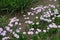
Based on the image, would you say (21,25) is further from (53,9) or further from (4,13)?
(53,9)

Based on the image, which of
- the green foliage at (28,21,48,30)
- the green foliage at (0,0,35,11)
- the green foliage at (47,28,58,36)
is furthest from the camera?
the green foliage at (0,0,35,11)

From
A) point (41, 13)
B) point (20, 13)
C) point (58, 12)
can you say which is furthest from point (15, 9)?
point (58, 12)

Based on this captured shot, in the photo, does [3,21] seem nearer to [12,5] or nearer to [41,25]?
[12,5]

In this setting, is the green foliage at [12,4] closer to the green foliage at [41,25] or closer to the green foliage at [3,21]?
the green foliage at [3,21]

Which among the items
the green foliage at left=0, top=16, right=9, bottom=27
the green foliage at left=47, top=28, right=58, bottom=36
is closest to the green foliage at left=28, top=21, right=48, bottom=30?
the green foliage at left=47, top=28, right=58, bottom=36

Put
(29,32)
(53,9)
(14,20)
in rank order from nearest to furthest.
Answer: (29,32) → (14,20) → (53,9)

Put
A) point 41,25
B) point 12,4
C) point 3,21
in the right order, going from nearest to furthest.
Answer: point 41,25 → point 3,21 → point 12,4

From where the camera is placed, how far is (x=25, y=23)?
486 centimetres

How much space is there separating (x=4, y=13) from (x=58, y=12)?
1209 mm

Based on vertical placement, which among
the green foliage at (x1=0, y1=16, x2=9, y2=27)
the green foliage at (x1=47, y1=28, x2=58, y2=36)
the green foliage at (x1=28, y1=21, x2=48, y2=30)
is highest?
the green foliage at (x1=0, y1=16, x2=9, y2=27)

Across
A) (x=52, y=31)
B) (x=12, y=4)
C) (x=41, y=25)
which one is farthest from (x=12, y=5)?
(x=52, y=31)

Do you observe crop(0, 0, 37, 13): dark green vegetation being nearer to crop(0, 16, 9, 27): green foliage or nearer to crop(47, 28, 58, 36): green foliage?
crop(0, 16, 9, 27): green foliage

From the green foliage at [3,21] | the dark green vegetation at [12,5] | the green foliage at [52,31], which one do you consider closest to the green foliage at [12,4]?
the dark green vegetation at [12,5]

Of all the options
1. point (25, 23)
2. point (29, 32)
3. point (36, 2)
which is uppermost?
point (36, 2)
